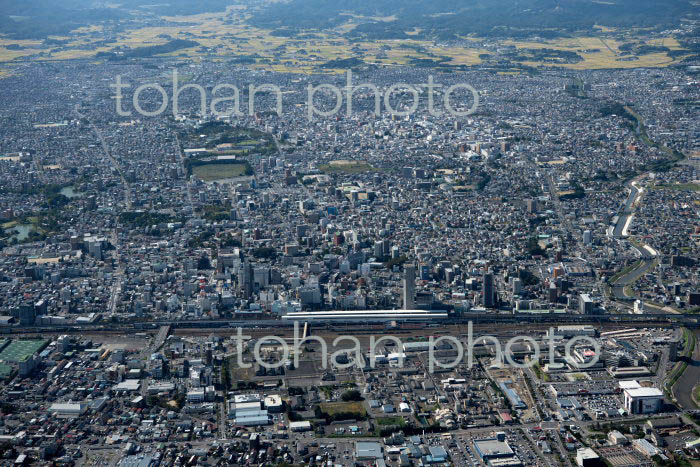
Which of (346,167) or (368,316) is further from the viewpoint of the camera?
(346,167)

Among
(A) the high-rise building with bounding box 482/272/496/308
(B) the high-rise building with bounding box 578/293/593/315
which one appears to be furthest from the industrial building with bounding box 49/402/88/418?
(B) the high-rise building with bounding box 578/293/593/315

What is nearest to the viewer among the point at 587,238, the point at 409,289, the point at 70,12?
the point at 409,289

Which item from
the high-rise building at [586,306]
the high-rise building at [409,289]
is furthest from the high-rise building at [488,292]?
the high-rise building at [586,306]

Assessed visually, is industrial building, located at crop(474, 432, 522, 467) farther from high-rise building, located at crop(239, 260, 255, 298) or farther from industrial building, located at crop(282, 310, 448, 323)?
high-rise building, located at crop(239, 260, 255, 298)

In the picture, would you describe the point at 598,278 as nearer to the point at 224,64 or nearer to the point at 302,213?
the point at 302,213

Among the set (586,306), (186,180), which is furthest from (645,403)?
(186,180)

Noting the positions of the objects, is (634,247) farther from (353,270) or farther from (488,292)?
(353,270)

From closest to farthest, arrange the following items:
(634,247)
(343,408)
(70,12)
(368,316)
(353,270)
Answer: (343,408), (368,316), (353,270), (634,247), (70,12)
